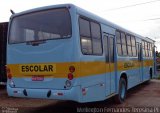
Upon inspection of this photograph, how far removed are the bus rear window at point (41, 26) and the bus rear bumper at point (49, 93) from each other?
56.6 inches

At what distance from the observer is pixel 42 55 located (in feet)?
26.7

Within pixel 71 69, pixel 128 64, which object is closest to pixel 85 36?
pixel 71 69

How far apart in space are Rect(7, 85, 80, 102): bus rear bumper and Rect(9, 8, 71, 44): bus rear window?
1437 mm

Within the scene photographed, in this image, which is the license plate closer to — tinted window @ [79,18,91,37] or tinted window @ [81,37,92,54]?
tinted window @ [81,37,92,54]

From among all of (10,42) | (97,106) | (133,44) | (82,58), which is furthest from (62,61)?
(133,44)

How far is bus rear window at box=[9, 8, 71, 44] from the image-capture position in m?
7.97

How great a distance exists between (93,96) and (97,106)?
2.12 metres

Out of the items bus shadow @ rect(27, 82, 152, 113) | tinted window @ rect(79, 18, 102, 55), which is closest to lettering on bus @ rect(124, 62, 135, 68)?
bus shadow @ rect(27, 82, 152, 113)

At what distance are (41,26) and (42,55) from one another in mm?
863

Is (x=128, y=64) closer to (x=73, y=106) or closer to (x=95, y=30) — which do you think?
(x=73, y=106)

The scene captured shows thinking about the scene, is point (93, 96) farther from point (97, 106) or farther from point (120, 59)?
point (120, 59)

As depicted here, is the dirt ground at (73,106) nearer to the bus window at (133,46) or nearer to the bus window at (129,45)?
the bus window at (129,45)

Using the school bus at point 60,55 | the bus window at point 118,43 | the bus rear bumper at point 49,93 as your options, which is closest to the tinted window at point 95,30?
the school bus at point 60,55

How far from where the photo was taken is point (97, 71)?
8672mm
